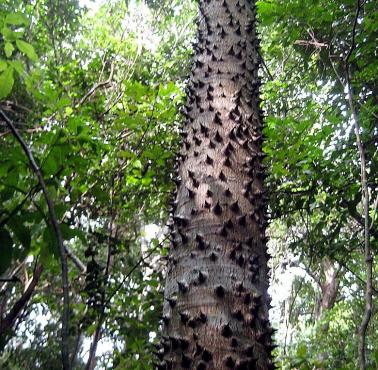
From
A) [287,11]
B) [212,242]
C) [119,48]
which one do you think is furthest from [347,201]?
[119,48]

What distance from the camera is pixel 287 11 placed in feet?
13.5

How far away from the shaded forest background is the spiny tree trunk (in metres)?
0.37

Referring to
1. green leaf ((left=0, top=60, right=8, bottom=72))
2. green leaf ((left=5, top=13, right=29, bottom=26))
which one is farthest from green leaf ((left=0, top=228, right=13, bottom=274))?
green leaf ((left=5, top=13, right=29, bottom=26))

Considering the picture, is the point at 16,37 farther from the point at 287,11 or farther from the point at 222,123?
the point at 287,11

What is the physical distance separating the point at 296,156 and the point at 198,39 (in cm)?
190

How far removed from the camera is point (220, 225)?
5.76ft

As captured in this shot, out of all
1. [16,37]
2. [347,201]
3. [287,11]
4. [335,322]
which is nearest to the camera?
[16,37]

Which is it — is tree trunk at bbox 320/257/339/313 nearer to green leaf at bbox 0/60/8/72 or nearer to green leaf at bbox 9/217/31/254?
green leaf at bbox 0/60/8/72

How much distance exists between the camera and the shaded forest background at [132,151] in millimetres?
1874

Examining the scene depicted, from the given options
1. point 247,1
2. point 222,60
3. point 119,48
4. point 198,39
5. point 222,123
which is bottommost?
point 222,123

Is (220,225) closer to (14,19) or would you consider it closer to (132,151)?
(14,19)

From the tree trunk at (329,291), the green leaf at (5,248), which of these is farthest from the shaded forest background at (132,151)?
the tree trunk at (329,291)

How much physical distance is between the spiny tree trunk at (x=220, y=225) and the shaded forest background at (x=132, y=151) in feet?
1.23

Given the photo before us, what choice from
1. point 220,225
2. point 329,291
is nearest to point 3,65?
point 220,225
